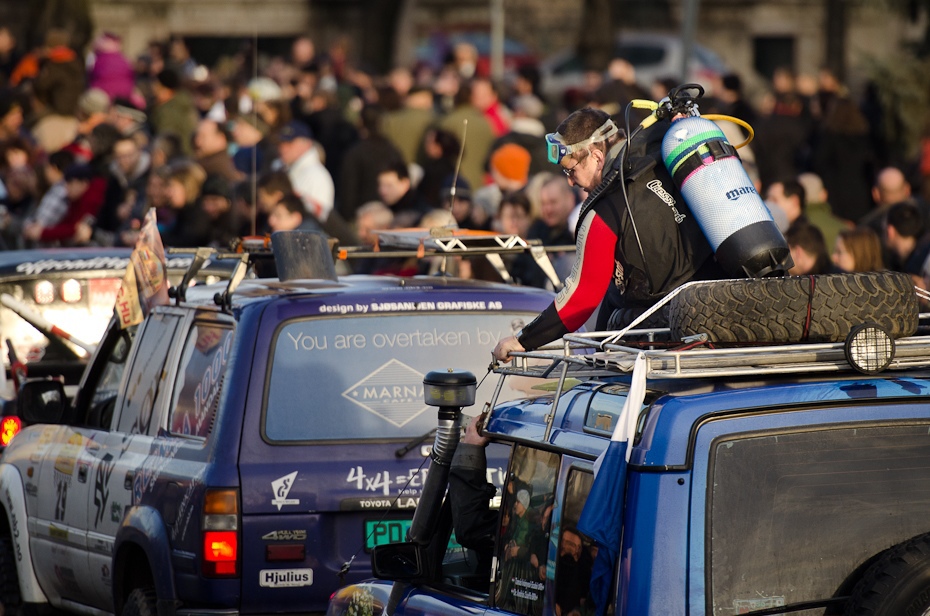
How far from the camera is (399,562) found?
4895mm

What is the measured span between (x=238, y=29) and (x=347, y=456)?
30.2m

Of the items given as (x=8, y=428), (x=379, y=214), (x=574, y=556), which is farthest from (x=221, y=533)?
(x=379, y=214)

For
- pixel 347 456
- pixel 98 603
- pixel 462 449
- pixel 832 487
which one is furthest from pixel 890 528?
pixel 98 603

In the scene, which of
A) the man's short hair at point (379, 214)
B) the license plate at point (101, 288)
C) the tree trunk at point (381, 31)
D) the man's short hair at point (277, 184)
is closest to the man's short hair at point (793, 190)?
the man's short hair at point (379, 214)

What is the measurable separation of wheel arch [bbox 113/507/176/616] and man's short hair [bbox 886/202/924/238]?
544cm

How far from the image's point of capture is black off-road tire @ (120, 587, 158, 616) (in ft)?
21.1

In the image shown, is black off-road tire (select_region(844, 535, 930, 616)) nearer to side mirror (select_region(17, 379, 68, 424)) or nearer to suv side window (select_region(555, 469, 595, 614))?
suv side window (select_region(555, 469, 595, 614))

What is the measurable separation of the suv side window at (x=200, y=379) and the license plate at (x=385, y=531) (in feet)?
2.22

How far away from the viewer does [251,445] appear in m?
6.12

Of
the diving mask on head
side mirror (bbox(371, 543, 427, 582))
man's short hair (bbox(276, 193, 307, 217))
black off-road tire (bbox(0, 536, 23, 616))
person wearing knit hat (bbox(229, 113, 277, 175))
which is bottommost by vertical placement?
black off-road tire (bbox(0, 536, 23, 616))

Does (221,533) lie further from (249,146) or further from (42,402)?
(249,146)

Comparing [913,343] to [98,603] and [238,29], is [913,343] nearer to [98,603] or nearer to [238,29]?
[98,603]

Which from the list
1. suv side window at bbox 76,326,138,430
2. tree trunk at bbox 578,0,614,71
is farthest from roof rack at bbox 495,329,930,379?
tree trunk at bbox 578,0,614,71

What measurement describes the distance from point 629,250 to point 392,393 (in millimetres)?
1525
